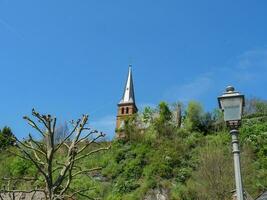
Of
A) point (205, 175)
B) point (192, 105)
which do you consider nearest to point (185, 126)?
point (192, 105)

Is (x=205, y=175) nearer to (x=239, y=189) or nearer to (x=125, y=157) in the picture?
(x=125, y=157)

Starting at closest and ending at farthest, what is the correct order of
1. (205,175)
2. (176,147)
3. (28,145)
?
1. (28,145)
2. (205,175)
3. (176,147)

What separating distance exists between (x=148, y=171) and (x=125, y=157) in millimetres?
3893

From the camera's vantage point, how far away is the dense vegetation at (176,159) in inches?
1059

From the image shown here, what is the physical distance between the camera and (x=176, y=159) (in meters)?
32.5

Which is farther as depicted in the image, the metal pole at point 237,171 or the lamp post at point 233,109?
the lamp post at point 233,109

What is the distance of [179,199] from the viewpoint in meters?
27.5

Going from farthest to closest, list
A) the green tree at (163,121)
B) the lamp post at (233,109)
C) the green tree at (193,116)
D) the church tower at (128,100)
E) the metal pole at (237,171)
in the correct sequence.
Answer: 1. the church tower at (128,100)
2. the green tree at (193,116)
3. the green tree at (163,121)
4. the lamp post at (233,109)
5. the metal pole at (237,171)

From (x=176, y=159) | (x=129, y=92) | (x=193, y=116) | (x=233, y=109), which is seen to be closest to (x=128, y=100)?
(x=129, y=92)

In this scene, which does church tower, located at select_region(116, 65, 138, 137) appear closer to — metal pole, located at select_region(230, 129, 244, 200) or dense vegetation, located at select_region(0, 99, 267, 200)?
dense vegetation, located at select_region(0, 99, 267, 200)

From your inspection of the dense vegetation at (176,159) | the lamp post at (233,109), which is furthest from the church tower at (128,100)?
the lamp post at (233,109)

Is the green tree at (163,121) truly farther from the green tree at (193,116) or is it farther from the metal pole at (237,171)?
the metal pole at (237,171)

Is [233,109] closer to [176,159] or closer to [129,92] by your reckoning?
[176,159]

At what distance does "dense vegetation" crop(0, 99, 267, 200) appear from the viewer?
88.2 ft
